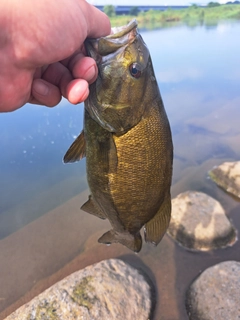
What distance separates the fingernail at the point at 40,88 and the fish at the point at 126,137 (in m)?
0.30

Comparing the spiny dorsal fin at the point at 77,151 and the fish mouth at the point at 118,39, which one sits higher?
the fish mouth at the point at 118,39

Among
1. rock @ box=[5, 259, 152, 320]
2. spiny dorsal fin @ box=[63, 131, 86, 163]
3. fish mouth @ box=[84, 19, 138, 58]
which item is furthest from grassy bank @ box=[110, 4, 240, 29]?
fish mouth @ box=[84, 19, 138, 58]

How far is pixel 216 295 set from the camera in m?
3.71

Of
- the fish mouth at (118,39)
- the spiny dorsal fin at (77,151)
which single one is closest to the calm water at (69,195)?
the spiny dorsal fin at (77,151)

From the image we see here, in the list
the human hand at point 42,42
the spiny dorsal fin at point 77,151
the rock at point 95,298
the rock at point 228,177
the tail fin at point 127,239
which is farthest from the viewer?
the rock at point 228,177

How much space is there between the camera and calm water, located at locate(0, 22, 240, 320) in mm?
4535

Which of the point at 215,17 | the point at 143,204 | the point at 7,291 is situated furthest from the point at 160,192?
the point at 215,17

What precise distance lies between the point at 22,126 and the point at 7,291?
4935 millimetres

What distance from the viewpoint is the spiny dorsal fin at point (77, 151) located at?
2031mm

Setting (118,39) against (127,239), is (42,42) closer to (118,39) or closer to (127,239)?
(118,39)

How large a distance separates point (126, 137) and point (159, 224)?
74 centimetres

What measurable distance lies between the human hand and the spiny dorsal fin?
0.32m

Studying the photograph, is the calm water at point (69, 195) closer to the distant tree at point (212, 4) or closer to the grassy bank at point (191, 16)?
the grassy bank at point (191, 16)

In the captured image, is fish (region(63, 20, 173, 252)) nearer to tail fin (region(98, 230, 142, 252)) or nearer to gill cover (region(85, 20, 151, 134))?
gill cover (region(85, 20, 151, 134))
